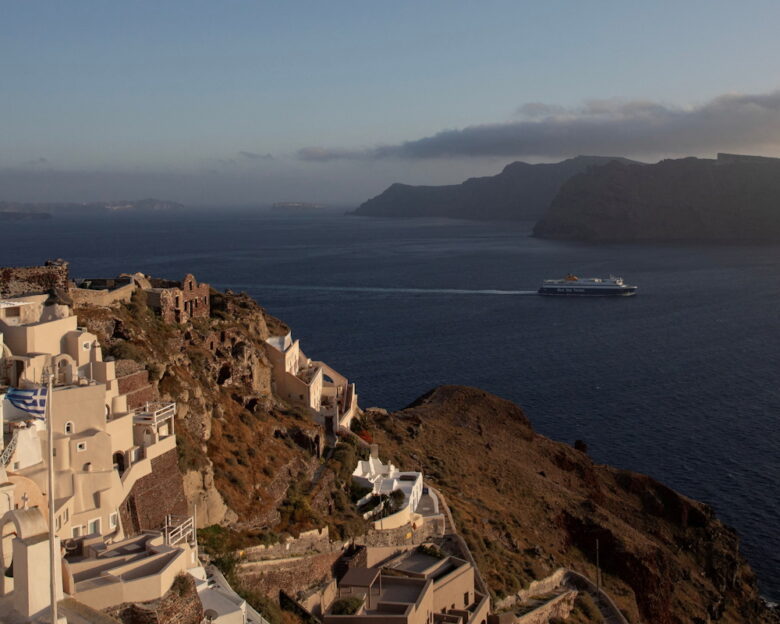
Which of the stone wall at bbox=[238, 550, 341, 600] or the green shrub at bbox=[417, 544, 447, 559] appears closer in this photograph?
the stone wall at bbox=[238, 550, 341, 600]

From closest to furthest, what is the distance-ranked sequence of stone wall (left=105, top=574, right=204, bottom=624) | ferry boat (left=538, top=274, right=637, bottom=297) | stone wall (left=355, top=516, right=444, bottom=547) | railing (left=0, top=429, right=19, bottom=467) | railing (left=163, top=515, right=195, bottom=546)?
stone wall (left=105, top=574, right=204, bottom=624) < railing (left=0, top=429, right=19, bottom=467) < railing (left=163, top=515, right=195, bottom=546) < stone wall (left=355, top=516, right=444, bottom=547) < ferry boat (left=538, top=274, right=637, bottom=297)

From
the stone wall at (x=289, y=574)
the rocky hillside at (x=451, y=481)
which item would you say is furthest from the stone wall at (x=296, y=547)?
the rocky hillside at (x=451, y=481)

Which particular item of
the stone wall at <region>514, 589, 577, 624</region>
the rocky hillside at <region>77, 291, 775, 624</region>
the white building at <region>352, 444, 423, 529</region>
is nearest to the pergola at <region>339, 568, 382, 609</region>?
the rocky hillside at <region>77, 291, 775, 624</region>

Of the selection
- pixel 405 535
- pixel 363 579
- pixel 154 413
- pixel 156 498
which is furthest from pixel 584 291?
pixel 156 498

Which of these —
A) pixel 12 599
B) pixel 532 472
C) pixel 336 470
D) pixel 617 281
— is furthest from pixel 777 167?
pixel 12 599

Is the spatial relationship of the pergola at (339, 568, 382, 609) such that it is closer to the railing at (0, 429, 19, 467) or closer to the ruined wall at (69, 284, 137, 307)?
the railing at (0, 429, 19, 467)

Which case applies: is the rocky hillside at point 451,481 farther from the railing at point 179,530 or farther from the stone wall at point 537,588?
the railing at point 179,530

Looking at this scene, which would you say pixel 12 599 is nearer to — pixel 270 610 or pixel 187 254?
pixel 270 610

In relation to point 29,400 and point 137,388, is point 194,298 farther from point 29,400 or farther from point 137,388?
point 29,400
